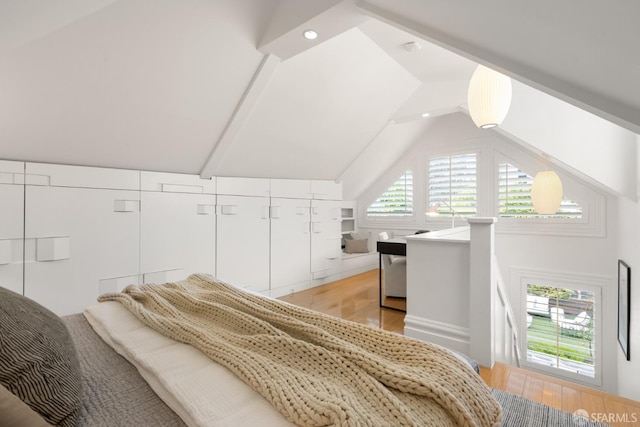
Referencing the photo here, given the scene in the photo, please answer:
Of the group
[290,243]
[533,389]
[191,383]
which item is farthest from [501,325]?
[290,243]

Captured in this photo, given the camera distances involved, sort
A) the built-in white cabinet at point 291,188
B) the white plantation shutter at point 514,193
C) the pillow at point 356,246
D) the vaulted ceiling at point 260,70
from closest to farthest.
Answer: the vaulted ceiling at point 260,70
the built-in white cabinet at point 291,188
the white plantation shutter at point 514,193
the pillow at point 356,246

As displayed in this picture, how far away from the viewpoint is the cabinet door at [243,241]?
331 cm

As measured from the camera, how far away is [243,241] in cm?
350

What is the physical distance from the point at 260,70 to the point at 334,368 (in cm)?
231

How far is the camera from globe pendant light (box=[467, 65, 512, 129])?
6.53ft

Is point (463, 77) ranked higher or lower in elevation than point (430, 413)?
higher

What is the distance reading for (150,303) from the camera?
1.40 meters

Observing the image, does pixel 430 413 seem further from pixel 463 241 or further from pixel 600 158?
pixel 600 158

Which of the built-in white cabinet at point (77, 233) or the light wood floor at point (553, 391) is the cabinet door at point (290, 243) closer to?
the light wood floor at point (553, 391)

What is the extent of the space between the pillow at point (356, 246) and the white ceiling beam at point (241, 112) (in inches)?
118

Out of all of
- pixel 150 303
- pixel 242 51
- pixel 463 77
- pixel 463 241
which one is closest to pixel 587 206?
pixel 463 77

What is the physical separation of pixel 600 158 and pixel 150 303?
414cm

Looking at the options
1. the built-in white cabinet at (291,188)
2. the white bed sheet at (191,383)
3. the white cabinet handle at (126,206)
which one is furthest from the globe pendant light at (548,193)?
the white cabinet handle at (126,206)

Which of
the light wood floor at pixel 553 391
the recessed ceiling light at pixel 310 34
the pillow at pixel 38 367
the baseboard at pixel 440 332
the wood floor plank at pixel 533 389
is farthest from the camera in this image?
the baseboard at pixel 440 332
